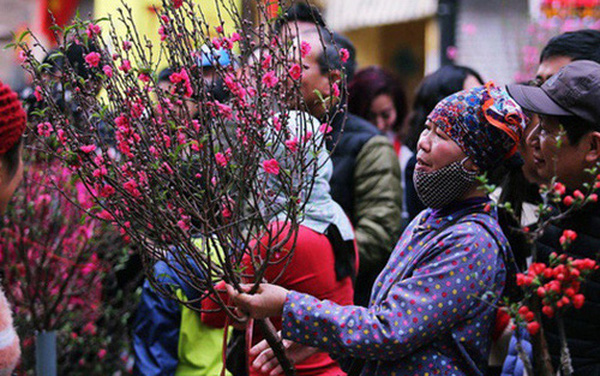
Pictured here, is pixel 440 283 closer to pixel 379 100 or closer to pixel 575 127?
pixel 575 127

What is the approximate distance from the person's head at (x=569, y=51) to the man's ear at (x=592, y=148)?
1117 mm

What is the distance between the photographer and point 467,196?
8.98ft

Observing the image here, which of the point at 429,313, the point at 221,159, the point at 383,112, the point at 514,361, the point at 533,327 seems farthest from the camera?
the point at 383,112

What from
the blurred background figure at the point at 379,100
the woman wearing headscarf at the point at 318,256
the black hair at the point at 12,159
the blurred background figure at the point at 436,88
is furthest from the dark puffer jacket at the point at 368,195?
the black hair at the point at 12,159

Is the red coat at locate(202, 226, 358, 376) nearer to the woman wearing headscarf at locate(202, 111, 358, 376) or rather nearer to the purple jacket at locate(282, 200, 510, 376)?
the woman wearing headscarf at locate(202, 111, 358, 376)

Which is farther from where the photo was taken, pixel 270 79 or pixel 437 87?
pixel 437 87

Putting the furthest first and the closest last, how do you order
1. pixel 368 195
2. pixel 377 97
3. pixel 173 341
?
pixel 377 97
pixel 368 195
pixel 173 341

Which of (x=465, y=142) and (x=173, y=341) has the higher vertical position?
(x=465, y=142)

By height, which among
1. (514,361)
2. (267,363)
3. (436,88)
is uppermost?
(436,88)

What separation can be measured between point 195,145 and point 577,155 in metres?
1.17

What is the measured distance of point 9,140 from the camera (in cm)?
239

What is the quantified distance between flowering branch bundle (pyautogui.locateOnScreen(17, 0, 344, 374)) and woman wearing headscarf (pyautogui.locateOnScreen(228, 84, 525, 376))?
223 millimetres

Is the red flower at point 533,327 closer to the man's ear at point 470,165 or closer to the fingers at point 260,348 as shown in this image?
the man's ear at point 470,165

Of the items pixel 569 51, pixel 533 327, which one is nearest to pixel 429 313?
pixel 533 327
